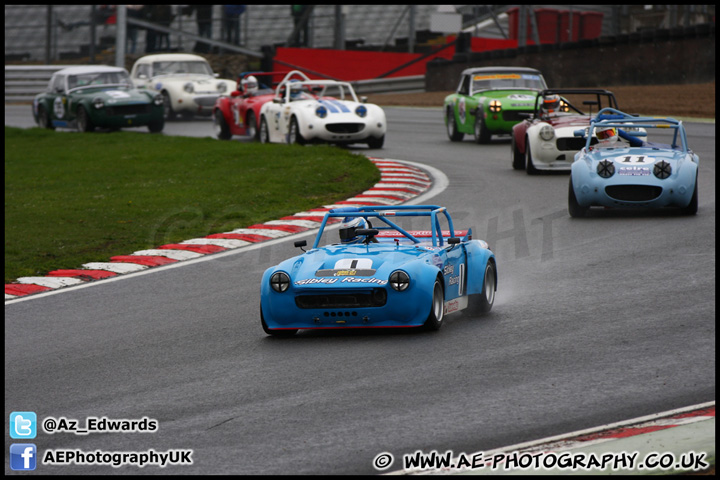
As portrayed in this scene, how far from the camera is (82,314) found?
341 inches

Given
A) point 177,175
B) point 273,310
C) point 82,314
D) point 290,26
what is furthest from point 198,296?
point 290,26

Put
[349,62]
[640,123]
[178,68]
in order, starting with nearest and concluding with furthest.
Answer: [640,123]
[178,68]
[349,62]

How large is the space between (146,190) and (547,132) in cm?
551

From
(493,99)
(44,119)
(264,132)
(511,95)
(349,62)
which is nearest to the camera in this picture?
(493,99)

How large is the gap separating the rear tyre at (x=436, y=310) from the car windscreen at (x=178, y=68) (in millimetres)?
20997

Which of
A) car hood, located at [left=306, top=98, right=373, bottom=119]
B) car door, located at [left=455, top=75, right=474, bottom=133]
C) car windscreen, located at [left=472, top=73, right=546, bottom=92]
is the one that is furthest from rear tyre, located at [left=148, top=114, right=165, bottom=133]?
car windscreen, located at [left=472, top=73, right=546, bottom=92]

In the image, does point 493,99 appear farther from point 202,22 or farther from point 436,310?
point 202,22

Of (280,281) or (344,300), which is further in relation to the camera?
(280,281)

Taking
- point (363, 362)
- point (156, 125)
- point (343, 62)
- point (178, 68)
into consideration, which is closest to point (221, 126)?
point (156, 125)

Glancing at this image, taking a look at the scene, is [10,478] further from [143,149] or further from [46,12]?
[46,12]

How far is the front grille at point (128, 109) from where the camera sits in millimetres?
23297

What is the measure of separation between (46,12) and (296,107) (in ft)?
64.4

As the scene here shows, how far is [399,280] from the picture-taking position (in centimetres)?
719

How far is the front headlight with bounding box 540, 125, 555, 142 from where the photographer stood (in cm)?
1506
